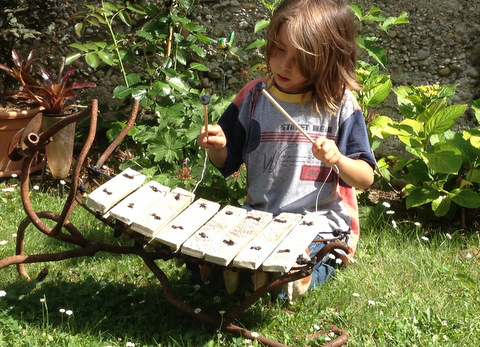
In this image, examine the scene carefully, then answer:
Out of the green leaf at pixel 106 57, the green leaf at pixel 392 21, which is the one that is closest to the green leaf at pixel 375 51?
the green leaf at pixel 392 21

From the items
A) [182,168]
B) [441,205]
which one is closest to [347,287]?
[441,205]

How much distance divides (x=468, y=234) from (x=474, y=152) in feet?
1.39

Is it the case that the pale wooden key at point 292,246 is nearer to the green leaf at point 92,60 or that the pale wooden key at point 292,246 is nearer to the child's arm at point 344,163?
the child's arm at point 344,163

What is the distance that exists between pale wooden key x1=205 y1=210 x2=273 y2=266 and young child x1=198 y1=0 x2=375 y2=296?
337mm

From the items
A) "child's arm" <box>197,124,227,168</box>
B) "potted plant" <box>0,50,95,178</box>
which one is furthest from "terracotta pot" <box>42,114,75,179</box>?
"child's arm" <box>197,124,227,168</box>

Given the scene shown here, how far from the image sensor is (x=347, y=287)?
9.05 feet

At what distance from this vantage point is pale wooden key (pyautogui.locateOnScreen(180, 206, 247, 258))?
82.7 inches

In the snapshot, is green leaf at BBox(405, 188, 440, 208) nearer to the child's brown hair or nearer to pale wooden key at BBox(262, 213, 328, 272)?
the child's brown hair

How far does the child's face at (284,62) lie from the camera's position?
2.41 metres

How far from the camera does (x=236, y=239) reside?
2164mm

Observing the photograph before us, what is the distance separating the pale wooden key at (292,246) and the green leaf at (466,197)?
1.27m

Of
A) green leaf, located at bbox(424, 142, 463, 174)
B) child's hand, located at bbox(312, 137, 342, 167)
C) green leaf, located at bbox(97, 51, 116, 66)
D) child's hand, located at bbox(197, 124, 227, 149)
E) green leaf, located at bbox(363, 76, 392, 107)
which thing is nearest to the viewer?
child's hand, located at bbox(312, 137, 342, 167)

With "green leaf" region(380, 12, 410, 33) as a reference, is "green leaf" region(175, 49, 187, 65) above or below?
below

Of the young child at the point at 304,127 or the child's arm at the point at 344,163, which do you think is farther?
the young child at the point at 304,127
